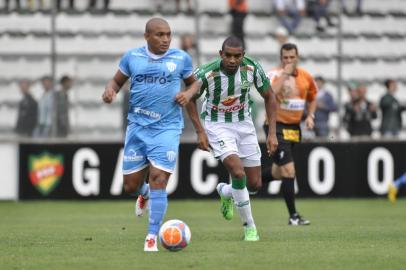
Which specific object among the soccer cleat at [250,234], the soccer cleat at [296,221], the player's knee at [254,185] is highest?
the player's knee at [254,185]

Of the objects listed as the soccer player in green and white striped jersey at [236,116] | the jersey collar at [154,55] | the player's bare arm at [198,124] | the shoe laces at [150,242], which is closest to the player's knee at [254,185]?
the soccer player in green and white striped jersey at [236,116]

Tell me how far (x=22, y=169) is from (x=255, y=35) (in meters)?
5.92

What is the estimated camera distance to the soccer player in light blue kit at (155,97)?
10.6 meters

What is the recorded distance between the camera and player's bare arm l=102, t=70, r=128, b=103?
10.5 m

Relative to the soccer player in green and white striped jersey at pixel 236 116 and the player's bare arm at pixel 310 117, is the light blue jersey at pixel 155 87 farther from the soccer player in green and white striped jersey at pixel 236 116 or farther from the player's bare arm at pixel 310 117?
the player's bare arm at pixel 310 117

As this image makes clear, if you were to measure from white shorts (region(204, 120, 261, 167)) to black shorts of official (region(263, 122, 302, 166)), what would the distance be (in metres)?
2.72

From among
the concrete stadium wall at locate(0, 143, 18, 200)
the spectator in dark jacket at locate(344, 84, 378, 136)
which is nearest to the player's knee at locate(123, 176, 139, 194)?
the concrete stadium wall at locate(0, 143, 18, 200)

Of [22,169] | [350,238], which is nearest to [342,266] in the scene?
[350,238]

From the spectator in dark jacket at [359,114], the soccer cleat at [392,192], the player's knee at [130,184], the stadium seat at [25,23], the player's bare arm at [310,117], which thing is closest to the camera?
the player's knee at [130,184]

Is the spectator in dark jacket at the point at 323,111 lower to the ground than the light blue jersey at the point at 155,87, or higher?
lower

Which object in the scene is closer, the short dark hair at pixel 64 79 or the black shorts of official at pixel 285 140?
the black shorts of official at pixel 285 140

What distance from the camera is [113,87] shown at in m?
10.7

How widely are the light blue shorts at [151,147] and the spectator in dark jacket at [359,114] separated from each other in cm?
1120

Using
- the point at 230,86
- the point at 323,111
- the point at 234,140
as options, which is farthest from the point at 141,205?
the point at 323,111
